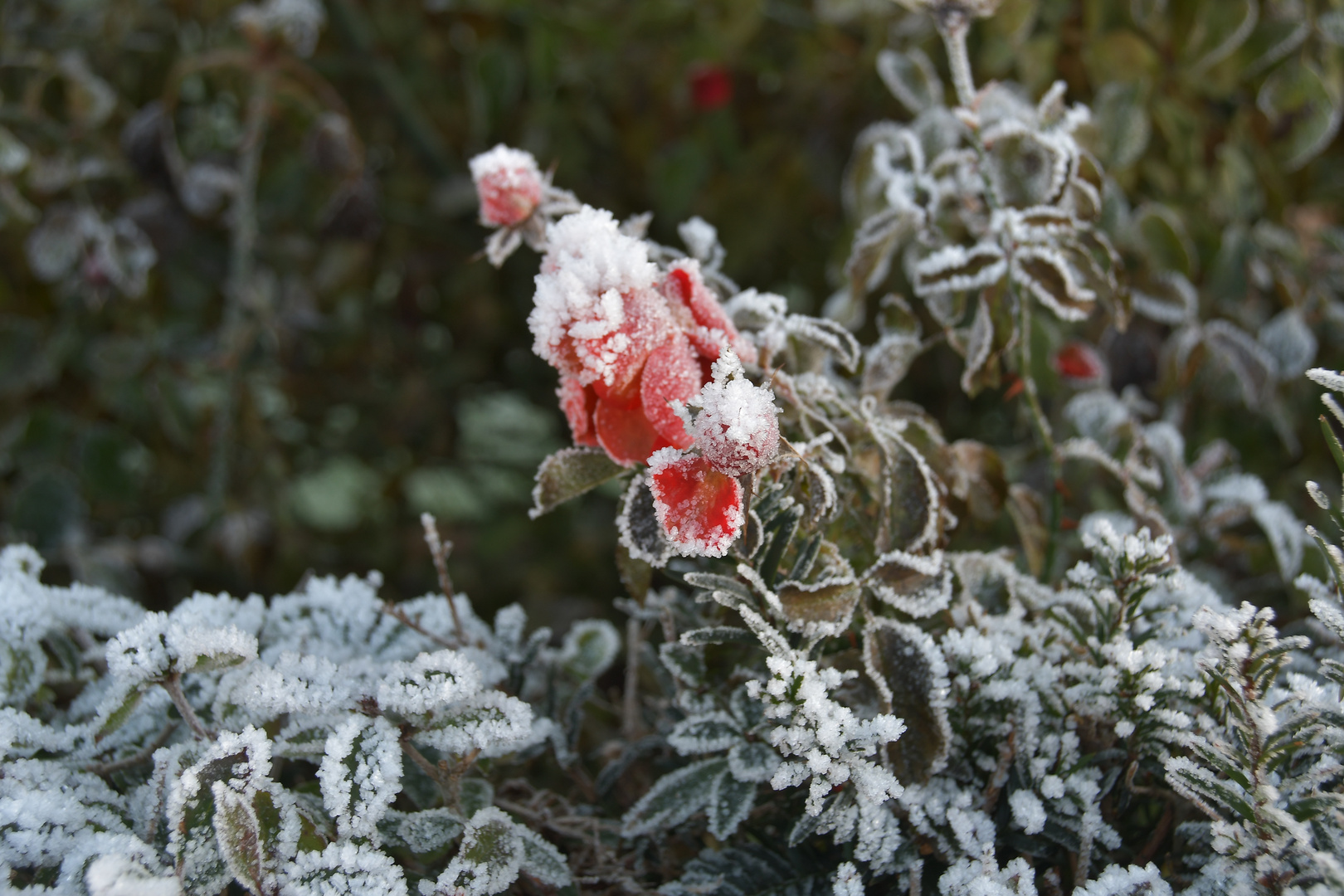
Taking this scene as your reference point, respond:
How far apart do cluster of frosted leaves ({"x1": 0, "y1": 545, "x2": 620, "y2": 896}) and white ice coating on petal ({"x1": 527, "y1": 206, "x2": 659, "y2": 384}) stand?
208 mm

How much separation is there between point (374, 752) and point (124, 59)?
4.55ft

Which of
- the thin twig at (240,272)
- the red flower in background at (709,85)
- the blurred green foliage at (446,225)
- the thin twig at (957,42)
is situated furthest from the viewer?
the red flower in background at (709,85)

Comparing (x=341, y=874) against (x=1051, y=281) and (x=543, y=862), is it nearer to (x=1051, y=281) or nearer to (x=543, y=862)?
(x=543, y=862)

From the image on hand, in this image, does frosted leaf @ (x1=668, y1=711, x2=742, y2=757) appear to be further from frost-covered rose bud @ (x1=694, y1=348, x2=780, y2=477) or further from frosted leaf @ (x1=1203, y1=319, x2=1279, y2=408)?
frosted leaf @ (x1=1203, y1=319, x2=1279, y2=408)

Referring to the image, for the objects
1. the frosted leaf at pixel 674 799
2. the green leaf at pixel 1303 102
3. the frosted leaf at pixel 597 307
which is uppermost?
the green leaf at pixel 1303 102

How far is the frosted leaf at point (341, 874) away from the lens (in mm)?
545

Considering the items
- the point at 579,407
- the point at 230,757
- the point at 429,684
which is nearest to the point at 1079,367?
the point at 579,407

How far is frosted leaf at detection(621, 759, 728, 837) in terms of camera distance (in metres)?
0.64

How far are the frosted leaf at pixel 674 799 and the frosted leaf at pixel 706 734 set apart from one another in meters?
0.02

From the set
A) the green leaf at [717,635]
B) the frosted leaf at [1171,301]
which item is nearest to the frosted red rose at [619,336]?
the green leaf at [717,635]

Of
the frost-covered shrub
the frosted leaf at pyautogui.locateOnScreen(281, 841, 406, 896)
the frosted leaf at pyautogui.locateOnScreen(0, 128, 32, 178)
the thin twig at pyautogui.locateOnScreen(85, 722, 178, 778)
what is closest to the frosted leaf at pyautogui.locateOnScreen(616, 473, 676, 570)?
the frost-covered shrub

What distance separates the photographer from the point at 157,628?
1.94 feet

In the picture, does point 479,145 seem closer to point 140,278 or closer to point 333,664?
point 140,278

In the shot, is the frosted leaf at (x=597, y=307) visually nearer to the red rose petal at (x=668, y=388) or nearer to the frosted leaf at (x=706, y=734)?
the red rose petal at (x=668, y=388)
